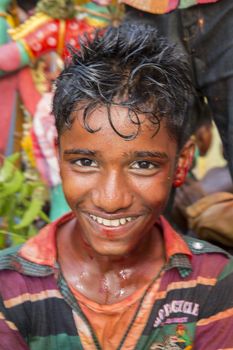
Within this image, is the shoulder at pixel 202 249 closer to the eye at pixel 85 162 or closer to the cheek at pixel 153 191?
the cheek at pixel 153 191

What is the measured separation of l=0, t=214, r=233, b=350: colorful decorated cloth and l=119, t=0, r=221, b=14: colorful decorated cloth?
2.50 ft

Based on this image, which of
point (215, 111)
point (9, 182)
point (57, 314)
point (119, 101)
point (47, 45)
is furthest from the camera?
point (47, 45)

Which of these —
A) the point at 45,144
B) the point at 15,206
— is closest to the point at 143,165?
the point at 15,206

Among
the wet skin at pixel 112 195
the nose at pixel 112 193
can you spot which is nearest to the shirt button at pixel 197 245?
the wet skin at pixel 112 195

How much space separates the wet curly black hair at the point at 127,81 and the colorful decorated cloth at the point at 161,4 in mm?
293

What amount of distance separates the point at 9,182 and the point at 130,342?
33.4 inches

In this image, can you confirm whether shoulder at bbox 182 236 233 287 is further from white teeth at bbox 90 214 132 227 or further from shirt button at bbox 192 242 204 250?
white teeth at bbox 90 214 132 227

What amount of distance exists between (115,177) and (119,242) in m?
0.18

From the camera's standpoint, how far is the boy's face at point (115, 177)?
5.36ft

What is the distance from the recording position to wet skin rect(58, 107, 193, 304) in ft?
5.38

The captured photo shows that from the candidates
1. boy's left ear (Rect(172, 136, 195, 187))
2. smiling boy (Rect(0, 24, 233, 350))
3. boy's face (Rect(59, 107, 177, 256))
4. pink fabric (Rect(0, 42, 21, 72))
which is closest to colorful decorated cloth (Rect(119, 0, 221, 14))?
smiling boy (Rect(0, 24, 233, 350))

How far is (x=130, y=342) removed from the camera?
1778mm

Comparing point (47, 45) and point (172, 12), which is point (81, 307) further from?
point (47, 45)

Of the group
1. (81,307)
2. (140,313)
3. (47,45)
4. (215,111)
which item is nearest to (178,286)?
(140,313)
